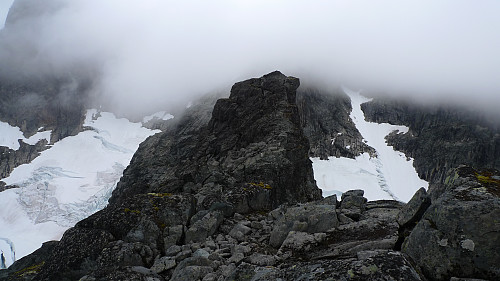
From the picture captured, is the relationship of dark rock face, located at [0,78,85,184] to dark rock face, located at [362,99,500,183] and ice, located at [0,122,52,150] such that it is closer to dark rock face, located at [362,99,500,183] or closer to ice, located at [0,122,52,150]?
ice, located at [0,122,52,150]

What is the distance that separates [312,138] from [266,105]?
113837mm

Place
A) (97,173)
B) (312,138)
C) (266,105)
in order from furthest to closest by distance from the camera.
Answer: (312,138)
(97,173)
(266,105)

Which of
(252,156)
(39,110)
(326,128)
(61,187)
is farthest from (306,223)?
(39,110)

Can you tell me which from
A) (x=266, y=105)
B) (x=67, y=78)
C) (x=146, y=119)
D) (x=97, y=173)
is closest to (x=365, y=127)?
(x=146, y=119)

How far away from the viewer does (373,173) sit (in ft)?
447

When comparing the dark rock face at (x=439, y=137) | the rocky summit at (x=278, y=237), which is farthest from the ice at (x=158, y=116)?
the rocky summit at (x=278, y=237)

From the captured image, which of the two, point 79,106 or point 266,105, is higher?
point 79,106

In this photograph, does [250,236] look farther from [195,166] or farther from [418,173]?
[418,173]

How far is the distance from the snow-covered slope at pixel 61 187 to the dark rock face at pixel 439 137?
441 feet

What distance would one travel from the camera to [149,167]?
1881 inches

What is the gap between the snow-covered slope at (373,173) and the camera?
12788 centimetres

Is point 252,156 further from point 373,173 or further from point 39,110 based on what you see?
point 39,110

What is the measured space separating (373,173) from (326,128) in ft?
101

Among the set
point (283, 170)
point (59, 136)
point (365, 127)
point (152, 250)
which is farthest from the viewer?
point (365, 127)
